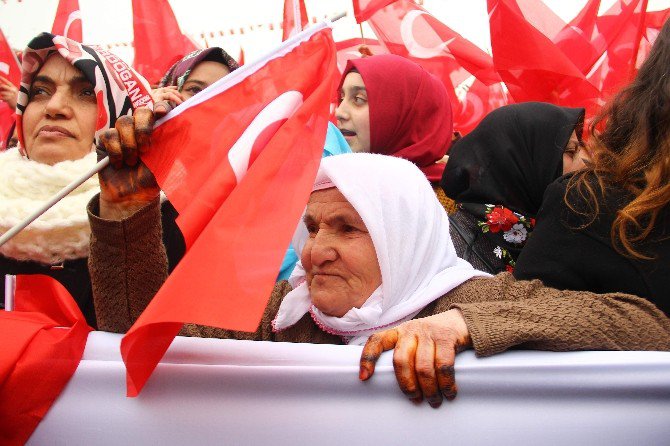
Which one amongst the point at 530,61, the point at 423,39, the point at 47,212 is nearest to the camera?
the point at 47,212

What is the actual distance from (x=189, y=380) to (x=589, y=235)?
0.97 meters

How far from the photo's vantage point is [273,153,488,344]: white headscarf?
5.87 feet

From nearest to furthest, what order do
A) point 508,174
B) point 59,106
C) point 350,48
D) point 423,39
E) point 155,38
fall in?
1. point 59,106
2. point 508,174
3. point 423,39
4. point 155,38
5. point 350,48

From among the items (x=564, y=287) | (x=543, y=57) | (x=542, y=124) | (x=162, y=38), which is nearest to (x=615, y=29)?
Answer: (x=543, y=57)

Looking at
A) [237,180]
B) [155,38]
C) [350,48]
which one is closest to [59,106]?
[237,180]

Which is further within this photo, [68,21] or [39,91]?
[68,21]

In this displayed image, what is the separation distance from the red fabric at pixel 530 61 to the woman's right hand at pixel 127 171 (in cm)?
262

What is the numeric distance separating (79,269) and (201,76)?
4.65 feet

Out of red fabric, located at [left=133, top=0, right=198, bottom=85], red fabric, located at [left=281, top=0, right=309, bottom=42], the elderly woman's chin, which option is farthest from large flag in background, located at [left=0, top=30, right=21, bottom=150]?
red fabric, located at [left=281, top=0, right=309, bottom=42]

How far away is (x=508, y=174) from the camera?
2.61 m

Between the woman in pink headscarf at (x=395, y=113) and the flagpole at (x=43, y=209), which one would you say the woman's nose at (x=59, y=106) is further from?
the woman in pink headscarf at (x=395, y=113)

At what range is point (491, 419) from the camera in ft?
4.20

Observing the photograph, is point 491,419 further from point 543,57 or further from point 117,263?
point 543,57

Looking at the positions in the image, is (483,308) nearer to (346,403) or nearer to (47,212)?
(346,403)
